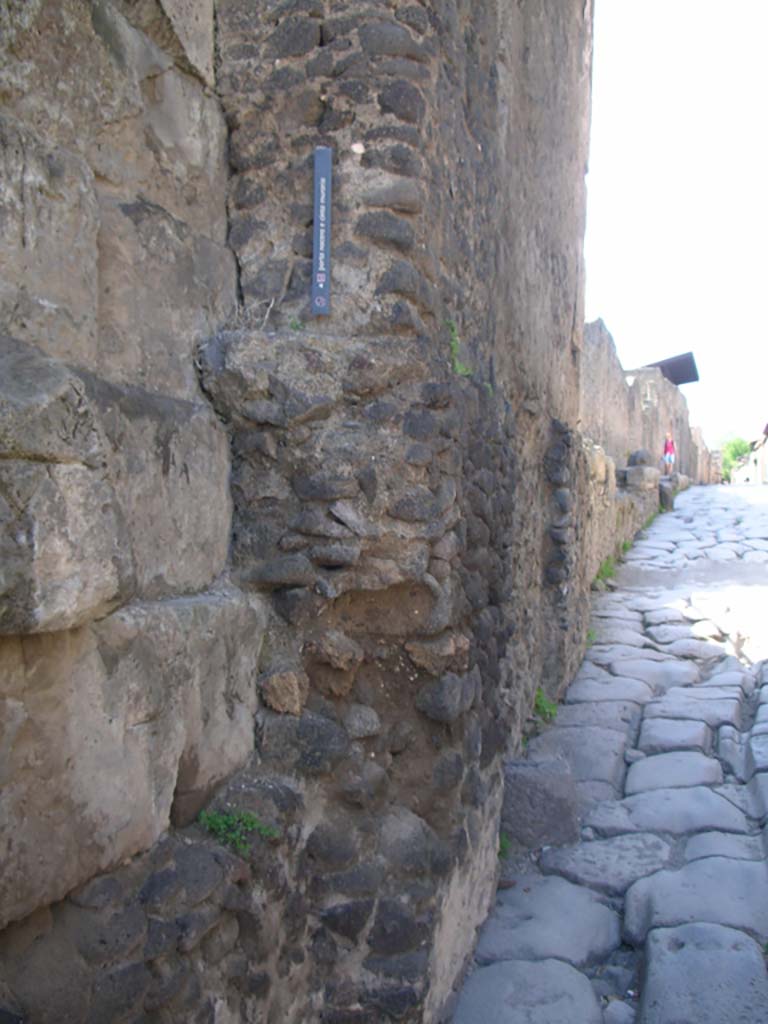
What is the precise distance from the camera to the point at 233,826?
7.50 ft

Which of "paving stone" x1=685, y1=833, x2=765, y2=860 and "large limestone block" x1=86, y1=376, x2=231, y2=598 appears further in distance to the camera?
"paving stone" x1=685, y1=833, x2=765, y2=860

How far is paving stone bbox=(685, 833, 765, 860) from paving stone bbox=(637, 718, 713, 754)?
0.94 meters

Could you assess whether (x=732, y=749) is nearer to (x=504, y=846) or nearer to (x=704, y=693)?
(x=704, y=693)

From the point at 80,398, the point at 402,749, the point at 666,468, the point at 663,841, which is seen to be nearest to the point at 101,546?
the point at 80,398

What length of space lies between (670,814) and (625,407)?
33.1ft

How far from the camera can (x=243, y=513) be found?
2.58 metres

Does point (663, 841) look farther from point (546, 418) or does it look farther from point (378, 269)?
point (378, 269)

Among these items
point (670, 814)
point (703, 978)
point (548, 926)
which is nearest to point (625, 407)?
point (670, 814)

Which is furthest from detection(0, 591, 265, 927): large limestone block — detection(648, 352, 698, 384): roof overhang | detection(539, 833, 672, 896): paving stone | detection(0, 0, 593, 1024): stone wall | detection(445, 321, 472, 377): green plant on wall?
detection(648, 352, 698, 384): roof overhang

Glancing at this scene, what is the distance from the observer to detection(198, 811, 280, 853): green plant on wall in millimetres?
2248

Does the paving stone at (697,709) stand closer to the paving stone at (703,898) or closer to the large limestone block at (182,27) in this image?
the paving stone at (703,898)

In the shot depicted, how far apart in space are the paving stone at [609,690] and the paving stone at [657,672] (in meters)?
0.12

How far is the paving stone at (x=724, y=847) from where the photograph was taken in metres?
3.72

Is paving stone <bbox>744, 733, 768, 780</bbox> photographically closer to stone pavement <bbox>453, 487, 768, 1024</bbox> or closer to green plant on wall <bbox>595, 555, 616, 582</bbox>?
stone pavement <bbox>453, 487, 768, 1024</bbox>
